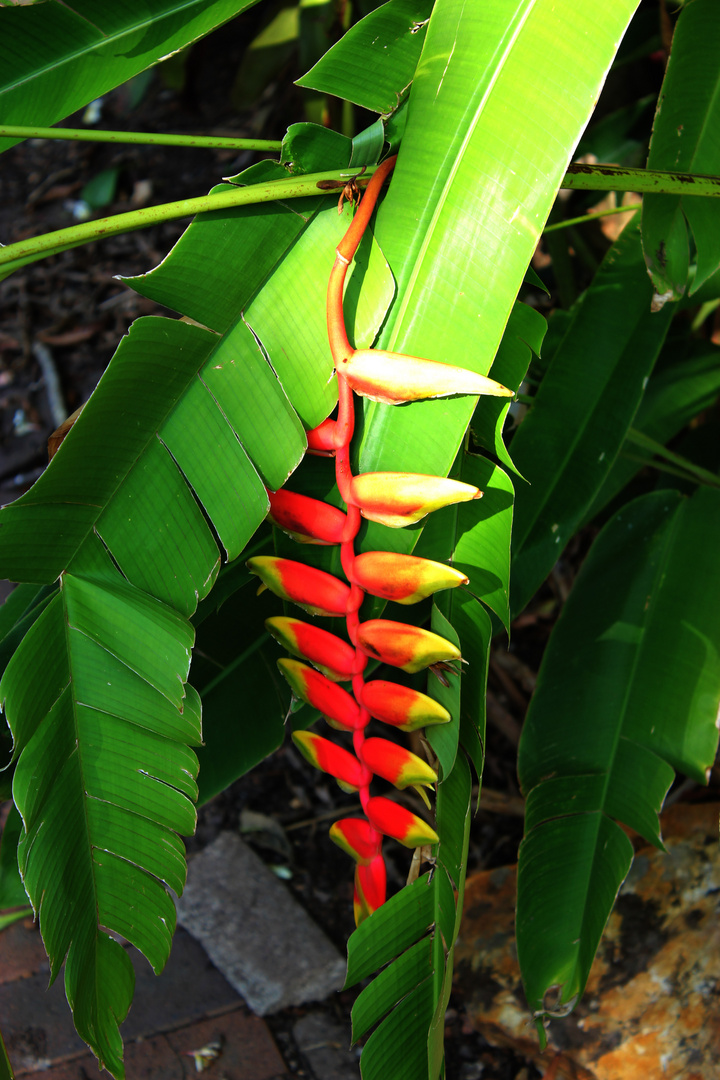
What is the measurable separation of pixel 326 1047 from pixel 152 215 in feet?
3.73

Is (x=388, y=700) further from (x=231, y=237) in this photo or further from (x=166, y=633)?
(x=231, y=237)

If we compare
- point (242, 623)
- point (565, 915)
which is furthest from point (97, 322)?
point (565, 915)

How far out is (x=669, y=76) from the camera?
72 cm

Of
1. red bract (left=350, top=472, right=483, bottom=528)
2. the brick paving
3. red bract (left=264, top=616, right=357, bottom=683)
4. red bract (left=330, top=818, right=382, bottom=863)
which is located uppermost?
red bract (left=350, top=472, right=483, bottom=528)

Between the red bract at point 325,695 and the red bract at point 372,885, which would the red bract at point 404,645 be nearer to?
the red bract at point 325,695

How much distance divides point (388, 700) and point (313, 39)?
138 centimetres

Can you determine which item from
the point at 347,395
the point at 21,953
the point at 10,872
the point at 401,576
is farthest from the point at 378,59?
the point at 21,953

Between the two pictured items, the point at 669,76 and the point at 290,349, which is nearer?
the point at 290,349

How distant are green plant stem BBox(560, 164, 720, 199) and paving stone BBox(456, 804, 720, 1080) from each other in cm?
83

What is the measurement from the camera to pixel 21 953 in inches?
47.4

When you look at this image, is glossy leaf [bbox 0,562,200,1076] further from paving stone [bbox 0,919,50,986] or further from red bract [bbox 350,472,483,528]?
paving stone [bbox 0,919,50,986]

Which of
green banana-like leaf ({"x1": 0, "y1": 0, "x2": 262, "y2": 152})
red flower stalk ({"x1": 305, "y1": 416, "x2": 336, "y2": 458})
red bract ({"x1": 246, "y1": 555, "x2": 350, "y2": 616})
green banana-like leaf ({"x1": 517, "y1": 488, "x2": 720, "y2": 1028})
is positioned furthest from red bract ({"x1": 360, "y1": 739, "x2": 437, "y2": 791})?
green banana-like leaf ({"x1": 0, "y1": 0, "x2": 262, "y2": 152})

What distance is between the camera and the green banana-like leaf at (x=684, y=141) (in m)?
0.68

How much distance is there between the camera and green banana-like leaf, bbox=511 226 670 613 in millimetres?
863
